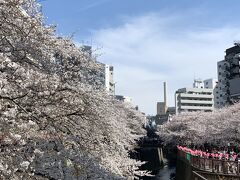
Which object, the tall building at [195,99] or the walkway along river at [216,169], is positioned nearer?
the walkway along river at [216,169]

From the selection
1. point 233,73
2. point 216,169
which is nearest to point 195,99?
point 233,73

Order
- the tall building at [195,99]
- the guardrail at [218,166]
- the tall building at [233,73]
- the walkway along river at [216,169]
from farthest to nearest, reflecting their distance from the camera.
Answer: the tall building at [195,99]
the tall building at [233,73]
the guardrail at [218,166]
the walkway along river at [216,169]

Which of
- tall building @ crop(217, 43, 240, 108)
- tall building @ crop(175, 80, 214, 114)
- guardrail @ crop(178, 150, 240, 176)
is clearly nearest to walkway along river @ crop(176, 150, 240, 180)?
guardrail @ crop(178, 150, 240, 176)

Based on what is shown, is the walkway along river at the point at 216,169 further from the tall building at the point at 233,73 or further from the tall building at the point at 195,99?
the tall building at the point at 195,99

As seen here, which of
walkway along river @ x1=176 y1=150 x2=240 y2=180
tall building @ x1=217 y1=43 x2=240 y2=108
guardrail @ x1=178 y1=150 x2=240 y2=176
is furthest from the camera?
tall building @ x1=217 y1=43 x2=240 y2=108

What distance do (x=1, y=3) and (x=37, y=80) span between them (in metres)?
1.31

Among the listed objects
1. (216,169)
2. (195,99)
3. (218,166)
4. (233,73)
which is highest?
(233,73)

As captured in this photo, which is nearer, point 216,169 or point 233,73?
point 216,169

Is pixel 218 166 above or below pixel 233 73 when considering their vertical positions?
below

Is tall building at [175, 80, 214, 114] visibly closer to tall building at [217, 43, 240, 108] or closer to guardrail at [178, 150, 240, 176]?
tall building at [217, 43, 240, 108]

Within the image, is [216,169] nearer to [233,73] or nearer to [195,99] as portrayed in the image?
[233,73]

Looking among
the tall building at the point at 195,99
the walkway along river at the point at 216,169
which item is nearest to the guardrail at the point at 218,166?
the walkway along river at the point at 216,169

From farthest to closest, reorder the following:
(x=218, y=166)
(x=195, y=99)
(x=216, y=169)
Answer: (x=195, y=99), (x=216, y=169), (x=218, y=166)

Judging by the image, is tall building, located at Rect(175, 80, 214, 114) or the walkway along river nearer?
the walkway along river
